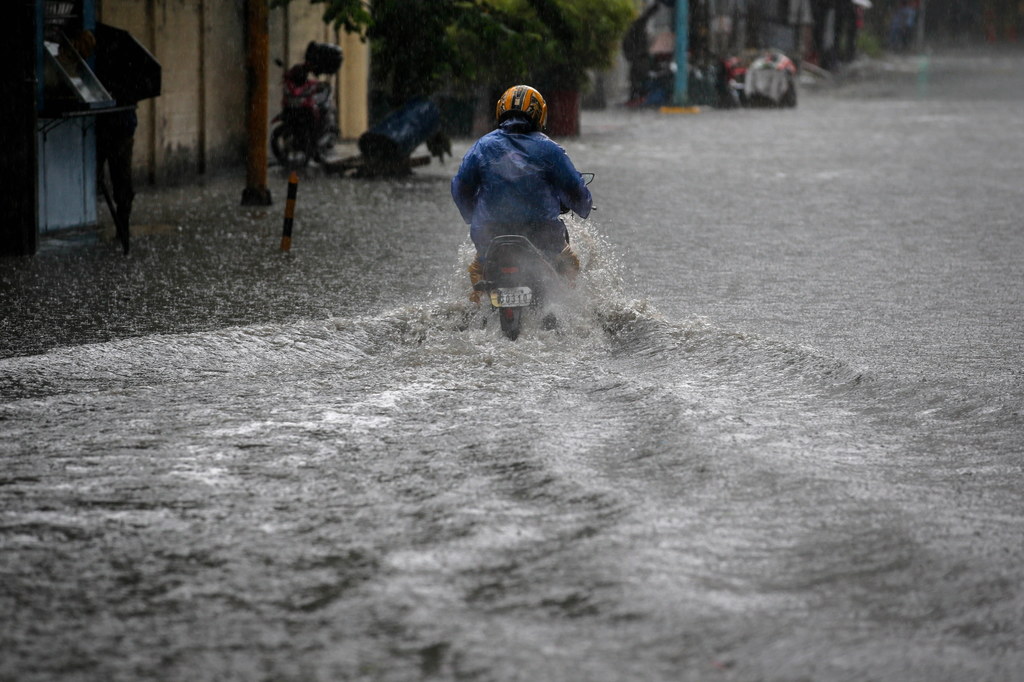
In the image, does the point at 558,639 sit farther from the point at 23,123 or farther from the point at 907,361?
the point at 23,123

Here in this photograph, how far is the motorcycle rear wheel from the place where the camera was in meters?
19.2

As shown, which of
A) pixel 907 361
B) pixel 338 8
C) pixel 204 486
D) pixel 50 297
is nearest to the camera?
pixel 204 486

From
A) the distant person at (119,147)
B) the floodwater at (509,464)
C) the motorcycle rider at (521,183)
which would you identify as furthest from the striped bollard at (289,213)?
the motorcycle rider at (521,183)

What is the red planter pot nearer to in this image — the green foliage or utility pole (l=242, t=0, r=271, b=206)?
the green foliage

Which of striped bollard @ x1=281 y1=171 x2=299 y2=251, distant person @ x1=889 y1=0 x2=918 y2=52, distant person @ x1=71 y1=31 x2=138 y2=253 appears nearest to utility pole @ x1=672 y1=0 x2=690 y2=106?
distant person @ x1=71 y1=31 x2=138 y2=253

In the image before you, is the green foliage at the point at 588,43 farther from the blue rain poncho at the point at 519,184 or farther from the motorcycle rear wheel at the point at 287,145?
the blue rain poncho at the point at 519,184

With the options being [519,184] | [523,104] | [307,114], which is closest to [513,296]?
[519,184]

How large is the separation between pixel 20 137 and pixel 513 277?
4.85 meters

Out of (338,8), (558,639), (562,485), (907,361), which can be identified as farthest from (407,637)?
(338,8)

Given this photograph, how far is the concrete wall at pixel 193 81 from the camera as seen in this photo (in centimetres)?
1669

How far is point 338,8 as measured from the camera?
15.3m

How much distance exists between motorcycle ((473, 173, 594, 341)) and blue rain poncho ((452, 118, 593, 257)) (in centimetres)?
20

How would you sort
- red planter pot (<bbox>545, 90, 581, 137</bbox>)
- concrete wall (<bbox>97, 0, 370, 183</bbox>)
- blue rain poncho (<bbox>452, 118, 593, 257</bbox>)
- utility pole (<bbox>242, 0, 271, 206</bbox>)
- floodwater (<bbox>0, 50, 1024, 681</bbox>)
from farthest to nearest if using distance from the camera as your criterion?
red planter pot (<bbox>545, 90, 581, 137</bbox>) < concrete wall (<bbox>97, 0, 370, 183</bbox>) < utility pole (<bbox>242, 0, 271, 206</bbox>) < blue rain poncho (<bbox>452, 118, 593, 257</bbox>) < floodwater (<bbox>0, 50, 1024, 681</bbox>)

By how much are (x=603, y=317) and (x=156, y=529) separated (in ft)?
14.5
